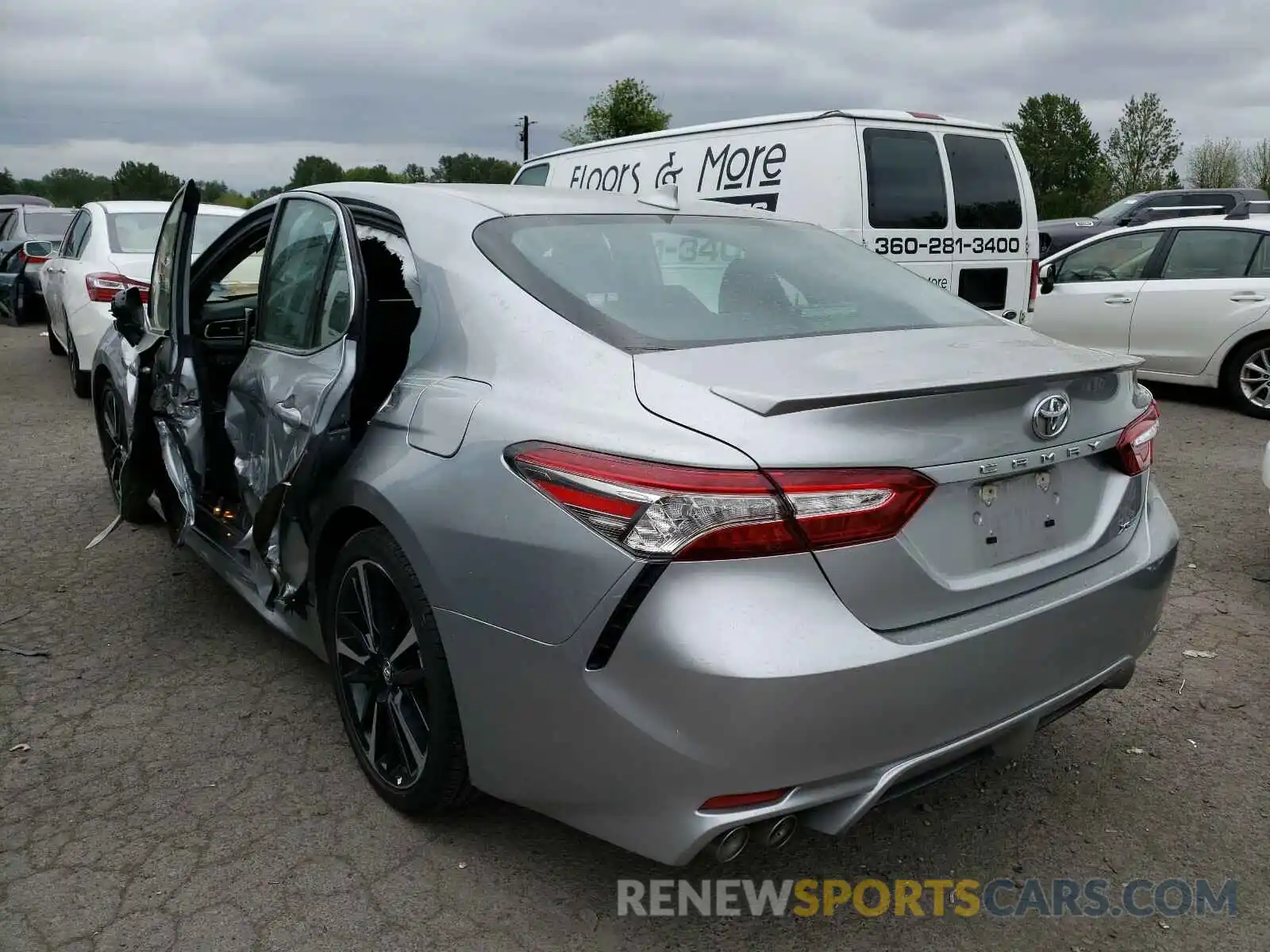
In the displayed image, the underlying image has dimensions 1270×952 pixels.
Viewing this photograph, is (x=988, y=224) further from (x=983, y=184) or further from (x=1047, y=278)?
(x=1047, y=278)

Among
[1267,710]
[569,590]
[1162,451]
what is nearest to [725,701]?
[569,590]

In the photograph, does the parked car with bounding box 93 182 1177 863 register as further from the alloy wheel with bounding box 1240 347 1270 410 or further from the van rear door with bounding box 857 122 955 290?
the alloy wheel with bounding box 1240 347 1270 410

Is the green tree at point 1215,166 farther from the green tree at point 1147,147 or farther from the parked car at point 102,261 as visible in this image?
the parked car at point 102,261

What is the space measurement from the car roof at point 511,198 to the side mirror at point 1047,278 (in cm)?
677

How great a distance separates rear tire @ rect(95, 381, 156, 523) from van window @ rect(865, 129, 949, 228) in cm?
483

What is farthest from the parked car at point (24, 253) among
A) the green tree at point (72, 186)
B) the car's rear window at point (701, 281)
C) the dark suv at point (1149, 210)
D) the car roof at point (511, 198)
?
the green tree at point (72, 186)

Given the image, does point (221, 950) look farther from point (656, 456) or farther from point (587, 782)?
Result: point (656, 456)

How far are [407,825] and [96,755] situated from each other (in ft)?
3.51

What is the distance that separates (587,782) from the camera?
216 centimetres

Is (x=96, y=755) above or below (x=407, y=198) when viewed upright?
below

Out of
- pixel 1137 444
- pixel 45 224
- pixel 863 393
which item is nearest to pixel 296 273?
pixel 863 393

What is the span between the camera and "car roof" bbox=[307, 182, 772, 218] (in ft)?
9.78

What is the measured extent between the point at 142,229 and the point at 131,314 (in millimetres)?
5121

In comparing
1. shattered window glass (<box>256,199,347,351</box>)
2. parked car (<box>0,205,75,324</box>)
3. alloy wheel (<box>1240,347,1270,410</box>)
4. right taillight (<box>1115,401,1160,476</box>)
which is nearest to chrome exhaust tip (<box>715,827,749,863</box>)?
right taillight (<box>1115,401,1160,476</box>)
